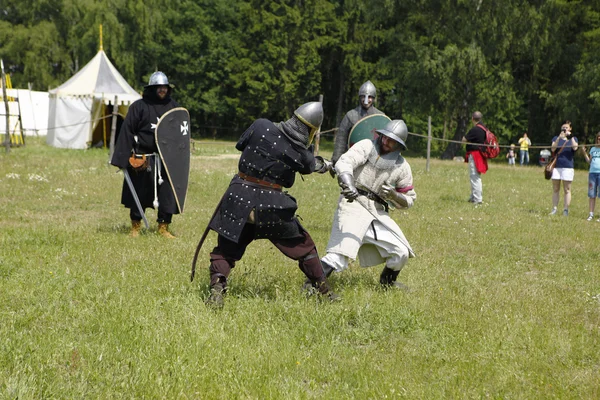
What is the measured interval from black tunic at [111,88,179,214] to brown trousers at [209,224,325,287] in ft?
10.1

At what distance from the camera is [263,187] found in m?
5.10

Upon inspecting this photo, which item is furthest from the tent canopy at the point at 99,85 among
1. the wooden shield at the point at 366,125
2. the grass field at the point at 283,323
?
the wooden shield at the point at 366,125

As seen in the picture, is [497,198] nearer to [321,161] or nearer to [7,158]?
[321,161]

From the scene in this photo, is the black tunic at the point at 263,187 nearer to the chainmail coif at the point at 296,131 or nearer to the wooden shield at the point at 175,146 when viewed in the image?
the chainmail coif at the point at 296,131

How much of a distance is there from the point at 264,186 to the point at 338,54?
40861 mm

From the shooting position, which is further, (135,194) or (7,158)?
(7,158)

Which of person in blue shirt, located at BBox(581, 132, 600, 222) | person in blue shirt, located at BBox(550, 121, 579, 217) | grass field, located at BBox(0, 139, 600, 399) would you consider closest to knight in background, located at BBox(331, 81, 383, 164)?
grass field, located at BBox(0, 139, 600, 399)

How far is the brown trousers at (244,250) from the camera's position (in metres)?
5.15

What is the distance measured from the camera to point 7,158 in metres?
17.9

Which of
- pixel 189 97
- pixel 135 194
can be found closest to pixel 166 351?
pixel 135 194

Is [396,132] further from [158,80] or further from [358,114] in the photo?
[158,80]

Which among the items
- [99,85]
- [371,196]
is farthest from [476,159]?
[99,85]

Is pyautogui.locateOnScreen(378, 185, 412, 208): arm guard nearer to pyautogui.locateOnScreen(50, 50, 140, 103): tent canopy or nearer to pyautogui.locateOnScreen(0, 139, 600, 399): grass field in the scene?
pyautogui.locateOnScreen(0, 139, 600, 399): grass field

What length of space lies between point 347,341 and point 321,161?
4.71ft
